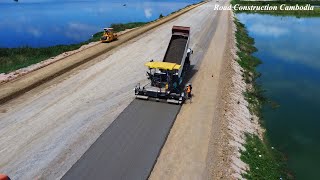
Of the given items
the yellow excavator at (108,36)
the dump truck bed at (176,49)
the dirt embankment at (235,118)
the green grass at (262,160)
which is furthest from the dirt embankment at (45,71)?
the green grass at (262,160)

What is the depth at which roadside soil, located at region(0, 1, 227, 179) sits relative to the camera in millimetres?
17041

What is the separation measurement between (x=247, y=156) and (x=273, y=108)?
1134 centimetres

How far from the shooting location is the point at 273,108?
29094 mm

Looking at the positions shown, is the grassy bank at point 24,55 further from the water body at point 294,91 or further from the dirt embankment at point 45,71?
the water body at point 294,91

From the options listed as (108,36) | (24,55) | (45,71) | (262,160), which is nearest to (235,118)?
(262,160)

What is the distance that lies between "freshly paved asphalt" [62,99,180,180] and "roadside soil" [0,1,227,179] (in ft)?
2.24

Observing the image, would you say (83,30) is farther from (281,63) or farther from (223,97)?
(223,97)

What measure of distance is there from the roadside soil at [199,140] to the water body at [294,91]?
4.54 m

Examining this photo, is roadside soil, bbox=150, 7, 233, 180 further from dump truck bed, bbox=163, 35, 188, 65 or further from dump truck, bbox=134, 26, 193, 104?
dump truck bed, bbox=163, 35, 188, 65

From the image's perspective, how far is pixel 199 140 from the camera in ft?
63.1

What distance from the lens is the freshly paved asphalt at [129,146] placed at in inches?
624

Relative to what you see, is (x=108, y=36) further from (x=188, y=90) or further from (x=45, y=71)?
(x=188, y=90)

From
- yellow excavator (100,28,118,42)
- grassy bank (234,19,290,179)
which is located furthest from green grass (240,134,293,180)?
yellow excavator (100,28,118,42)

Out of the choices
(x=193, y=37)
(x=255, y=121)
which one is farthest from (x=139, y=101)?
(x=193, y=37)
